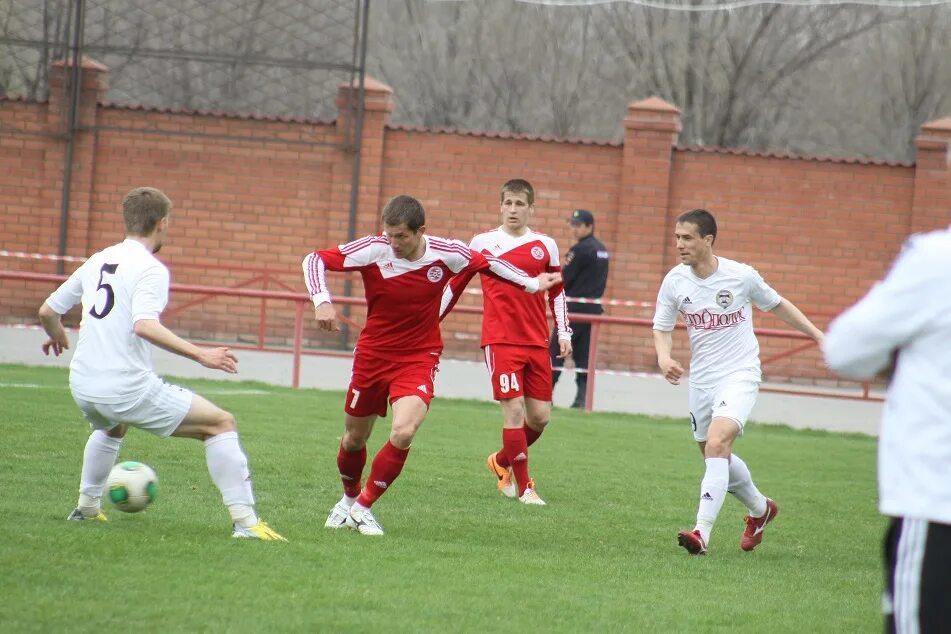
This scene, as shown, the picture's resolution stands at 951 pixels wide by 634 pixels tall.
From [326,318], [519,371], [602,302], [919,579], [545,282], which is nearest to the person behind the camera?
[919,579]

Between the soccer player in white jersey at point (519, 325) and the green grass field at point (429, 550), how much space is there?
2.06 feet

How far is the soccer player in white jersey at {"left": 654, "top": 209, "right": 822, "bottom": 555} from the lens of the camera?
7.63 metres

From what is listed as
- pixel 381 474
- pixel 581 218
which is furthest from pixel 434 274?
pixel 581 218

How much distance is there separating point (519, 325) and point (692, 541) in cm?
284

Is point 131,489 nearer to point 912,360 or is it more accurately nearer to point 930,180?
point 912,360

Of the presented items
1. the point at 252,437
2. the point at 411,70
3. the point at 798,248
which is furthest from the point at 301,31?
the point at 252,437

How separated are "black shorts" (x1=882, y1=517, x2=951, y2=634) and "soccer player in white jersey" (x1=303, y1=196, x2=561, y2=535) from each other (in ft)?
13.3

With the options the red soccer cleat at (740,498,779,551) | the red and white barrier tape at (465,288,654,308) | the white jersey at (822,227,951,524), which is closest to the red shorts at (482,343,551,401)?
the red soccer cleat at (740,498,779,551)

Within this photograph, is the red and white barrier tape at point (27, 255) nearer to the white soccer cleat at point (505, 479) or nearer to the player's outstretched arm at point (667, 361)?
the white soccer cleat at point (505, 479)

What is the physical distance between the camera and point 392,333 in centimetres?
745

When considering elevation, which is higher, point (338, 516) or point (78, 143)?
point (78, 143)

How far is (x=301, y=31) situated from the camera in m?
27.6

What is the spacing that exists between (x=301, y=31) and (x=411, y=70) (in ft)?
15.9

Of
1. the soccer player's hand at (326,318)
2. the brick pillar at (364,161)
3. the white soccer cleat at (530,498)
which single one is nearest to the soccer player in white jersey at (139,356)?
the soccer player's hand at (326,318)
